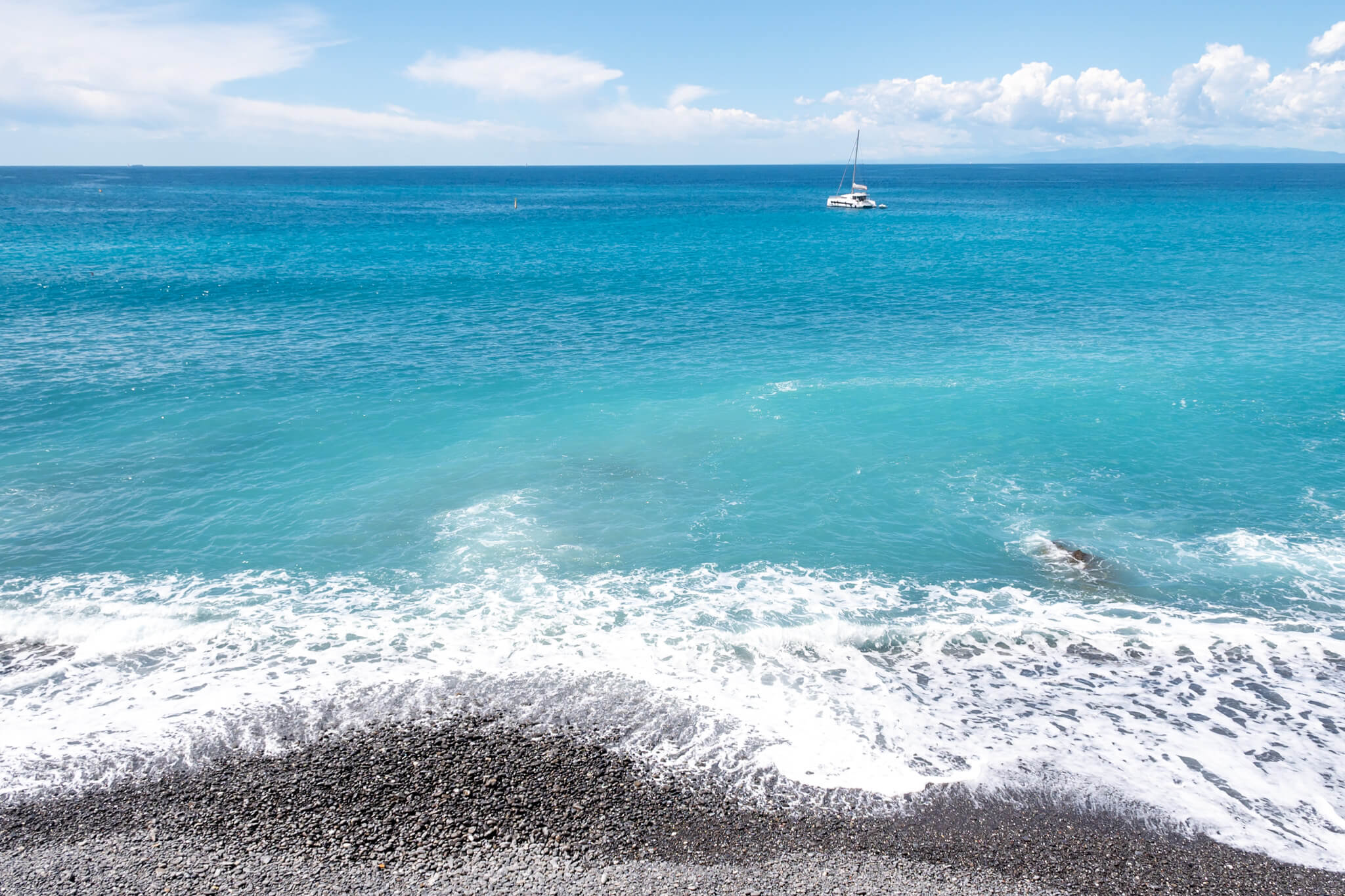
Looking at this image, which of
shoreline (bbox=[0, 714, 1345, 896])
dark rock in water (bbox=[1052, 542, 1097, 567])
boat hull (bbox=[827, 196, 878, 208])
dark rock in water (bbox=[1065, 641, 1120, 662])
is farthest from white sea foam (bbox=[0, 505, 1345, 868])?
boat hull (bbox=[827, 196, 878, 208])

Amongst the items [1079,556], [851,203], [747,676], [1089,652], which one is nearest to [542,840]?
[747,676]

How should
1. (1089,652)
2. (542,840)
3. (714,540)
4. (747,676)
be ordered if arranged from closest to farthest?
(542,840) → (747,676) → (1089,652) → (714,540)

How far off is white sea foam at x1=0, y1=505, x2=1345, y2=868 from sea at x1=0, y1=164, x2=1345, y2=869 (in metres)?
0.10

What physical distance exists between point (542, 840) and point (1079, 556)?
1955 centimetres

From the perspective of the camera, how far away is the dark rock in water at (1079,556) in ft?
81.4

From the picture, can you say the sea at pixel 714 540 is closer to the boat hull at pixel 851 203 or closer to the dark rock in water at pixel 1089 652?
the dark rock in water at pixel 1089 652

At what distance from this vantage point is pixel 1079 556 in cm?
2509

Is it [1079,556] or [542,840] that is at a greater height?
[1079,556]

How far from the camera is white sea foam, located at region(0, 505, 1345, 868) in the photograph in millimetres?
16516

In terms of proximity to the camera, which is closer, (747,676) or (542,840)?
(542,840)

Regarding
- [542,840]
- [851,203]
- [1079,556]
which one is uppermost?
[851,203]

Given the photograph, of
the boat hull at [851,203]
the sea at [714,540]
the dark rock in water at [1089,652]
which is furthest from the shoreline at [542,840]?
the boat hull at [851,203]

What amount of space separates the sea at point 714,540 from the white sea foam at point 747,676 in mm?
103

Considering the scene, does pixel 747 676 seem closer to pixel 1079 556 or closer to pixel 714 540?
pixel 714 540
